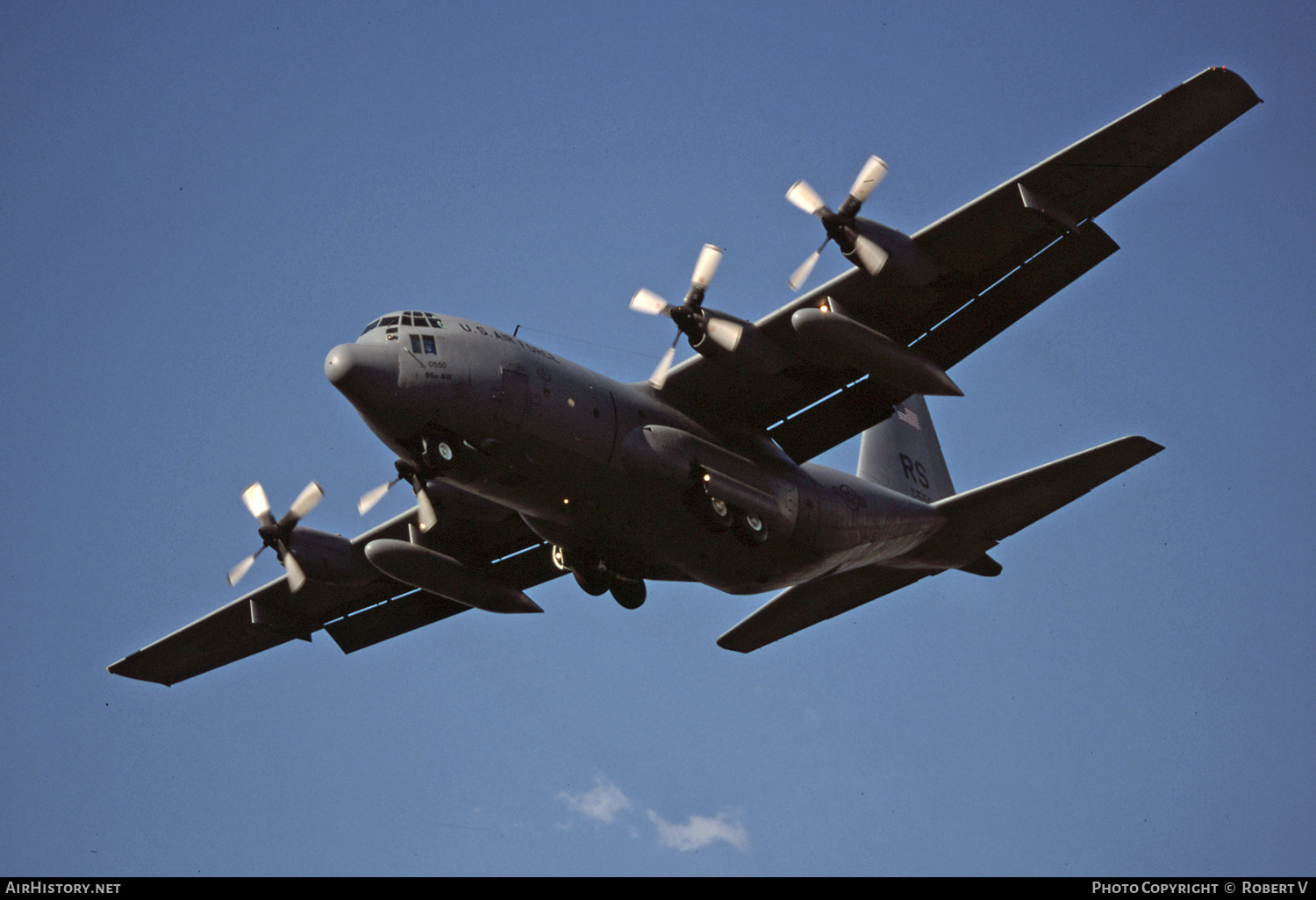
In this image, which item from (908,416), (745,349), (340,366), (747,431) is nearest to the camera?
(340,366)

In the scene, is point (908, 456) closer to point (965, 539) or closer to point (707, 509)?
point (965, 539)

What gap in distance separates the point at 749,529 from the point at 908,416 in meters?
8.53

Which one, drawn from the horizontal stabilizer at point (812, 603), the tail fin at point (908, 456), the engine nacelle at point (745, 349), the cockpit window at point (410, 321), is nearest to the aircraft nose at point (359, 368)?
the cockpit window at point (410, 321)

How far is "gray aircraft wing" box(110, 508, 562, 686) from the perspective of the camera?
2567cm

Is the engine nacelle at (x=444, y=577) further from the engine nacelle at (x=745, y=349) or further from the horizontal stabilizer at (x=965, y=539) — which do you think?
the engine nacelle at (x=745, y=349)

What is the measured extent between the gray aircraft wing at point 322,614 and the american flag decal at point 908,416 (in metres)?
8.75

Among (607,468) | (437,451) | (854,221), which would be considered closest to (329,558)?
(437,451)

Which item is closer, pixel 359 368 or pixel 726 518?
pixel 359 368

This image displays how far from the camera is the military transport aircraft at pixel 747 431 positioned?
64.8 feet

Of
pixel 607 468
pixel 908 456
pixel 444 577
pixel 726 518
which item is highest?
pixel 908 456

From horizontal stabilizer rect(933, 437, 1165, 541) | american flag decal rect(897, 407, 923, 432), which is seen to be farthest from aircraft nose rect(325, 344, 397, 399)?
american flag decal rect(897, 407, 923, 432)

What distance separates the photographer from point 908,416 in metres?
28.8

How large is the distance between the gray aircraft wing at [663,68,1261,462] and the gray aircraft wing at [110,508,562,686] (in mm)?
5646
